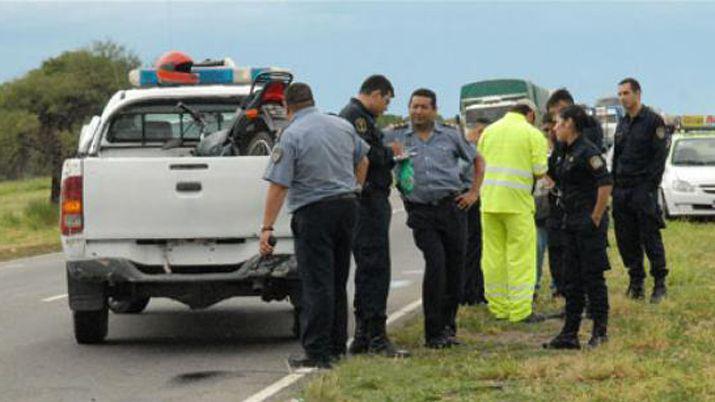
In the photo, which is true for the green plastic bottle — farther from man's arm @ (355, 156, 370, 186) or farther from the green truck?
the green truck

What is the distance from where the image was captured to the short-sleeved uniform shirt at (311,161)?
9766mm

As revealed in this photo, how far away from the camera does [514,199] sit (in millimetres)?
11977

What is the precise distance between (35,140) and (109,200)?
69901 millimetres

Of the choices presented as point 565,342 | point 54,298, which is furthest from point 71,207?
point 54,298

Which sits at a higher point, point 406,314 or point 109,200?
point 109,200

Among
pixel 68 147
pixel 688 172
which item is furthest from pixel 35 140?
pixel 688 172

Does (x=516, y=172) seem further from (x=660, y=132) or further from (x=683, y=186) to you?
(x=683, y=186)

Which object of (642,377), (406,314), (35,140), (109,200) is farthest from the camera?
(35,140)

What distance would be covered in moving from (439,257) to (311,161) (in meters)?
1.39

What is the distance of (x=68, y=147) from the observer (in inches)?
2746

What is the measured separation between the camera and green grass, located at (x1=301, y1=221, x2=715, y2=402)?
8.36m

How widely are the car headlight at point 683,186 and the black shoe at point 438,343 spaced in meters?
16.2

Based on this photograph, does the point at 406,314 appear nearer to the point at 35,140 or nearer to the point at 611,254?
the point at 611,254

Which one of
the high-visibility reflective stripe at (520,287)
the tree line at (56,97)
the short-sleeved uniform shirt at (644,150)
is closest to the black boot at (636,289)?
the short-sleeved uniform shirt at (644,150)
